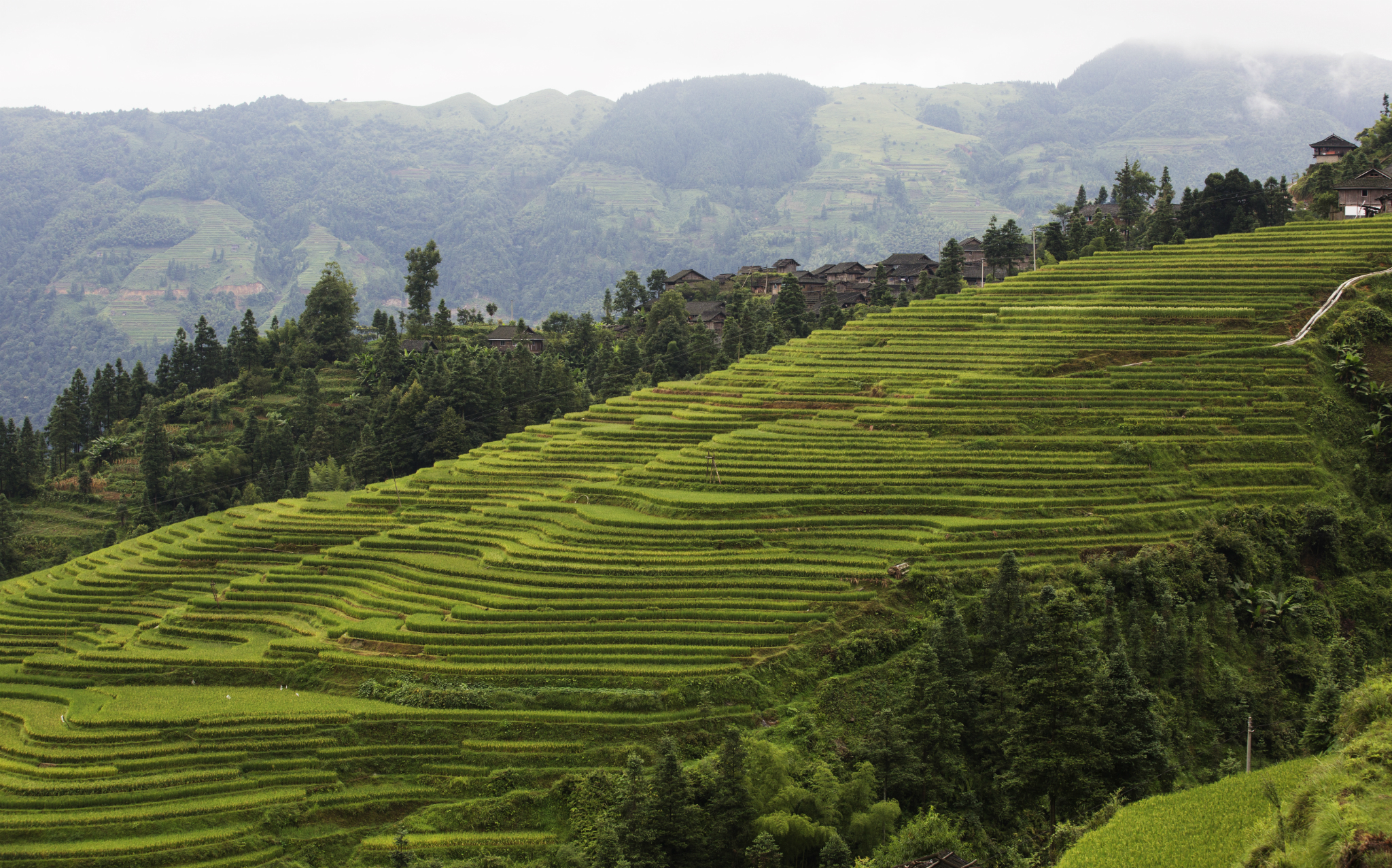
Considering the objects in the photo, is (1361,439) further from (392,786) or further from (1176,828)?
(392,786)

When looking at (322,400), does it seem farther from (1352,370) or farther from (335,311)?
(1352,370)

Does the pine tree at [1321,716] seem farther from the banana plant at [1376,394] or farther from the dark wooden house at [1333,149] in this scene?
the dark wooden house at [1333,149]

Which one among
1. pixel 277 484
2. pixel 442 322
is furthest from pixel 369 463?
pixel 442 322

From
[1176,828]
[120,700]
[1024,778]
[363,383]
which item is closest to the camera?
[1176,828]

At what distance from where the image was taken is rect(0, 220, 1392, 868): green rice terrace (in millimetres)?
23016

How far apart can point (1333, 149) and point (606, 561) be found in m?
56.4

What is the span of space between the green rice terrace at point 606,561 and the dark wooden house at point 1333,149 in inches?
663

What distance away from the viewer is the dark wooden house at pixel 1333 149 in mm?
60219

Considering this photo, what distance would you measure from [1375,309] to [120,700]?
146ft

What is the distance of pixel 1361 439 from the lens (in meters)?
34.0

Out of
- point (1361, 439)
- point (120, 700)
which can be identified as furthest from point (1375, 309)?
point (120, 700)

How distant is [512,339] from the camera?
3041 inches

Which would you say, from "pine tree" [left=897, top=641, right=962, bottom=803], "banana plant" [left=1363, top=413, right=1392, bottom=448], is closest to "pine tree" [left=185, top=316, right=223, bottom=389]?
"pine tree" [left=897, top=641, right=962, bottom=803]

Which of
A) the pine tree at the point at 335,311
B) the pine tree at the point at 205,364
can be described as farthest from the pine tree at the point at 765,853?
the pine tree at the point at 205,364
